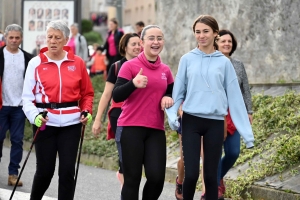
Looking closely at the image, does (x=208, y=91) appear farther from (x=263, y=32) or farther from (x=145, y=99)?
(x=263, y=32)

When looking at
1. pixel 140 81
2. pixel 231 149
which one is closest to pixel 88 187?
pixel 231 149

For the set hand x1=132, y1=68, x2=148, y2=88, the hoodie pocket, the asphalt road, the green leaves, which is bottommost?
the asphalt road

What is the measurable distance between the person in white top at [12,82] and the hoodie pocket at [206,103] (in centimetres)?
368

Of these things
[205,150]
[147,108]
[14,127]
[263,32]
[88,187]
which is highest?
[263,32]

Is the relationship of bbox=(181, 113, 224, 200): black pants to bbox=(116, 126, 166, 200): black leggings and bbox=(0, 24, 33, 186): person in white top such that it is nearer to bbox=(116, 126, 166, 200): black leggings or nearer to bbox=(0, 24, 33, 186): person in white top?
bbox=(116, 126, 166, 200): black leggings

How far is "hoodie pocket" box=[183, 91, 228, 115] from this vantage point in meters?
7.86

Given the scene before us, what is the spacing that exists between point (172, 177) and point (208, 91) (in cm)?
435

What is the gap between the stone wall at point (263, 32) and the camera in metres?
14.3

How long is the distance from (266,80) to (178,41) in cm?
256

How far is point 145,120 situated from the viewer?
779 cm

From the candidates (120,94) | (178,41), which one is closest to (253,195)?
(120,94)

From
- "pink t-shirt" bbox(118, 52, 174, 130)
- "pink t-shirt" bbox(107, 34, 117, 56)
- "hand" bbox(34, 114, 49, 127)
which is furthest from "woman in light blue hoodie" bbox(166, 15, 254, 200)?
"pink t-shirt" bbox(107, 34, 117, 56)

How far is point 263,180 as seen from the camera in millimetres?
10328

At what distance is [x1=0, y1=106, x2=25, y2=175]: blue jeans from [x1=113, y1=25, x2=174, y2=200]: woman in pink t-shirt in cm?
352
